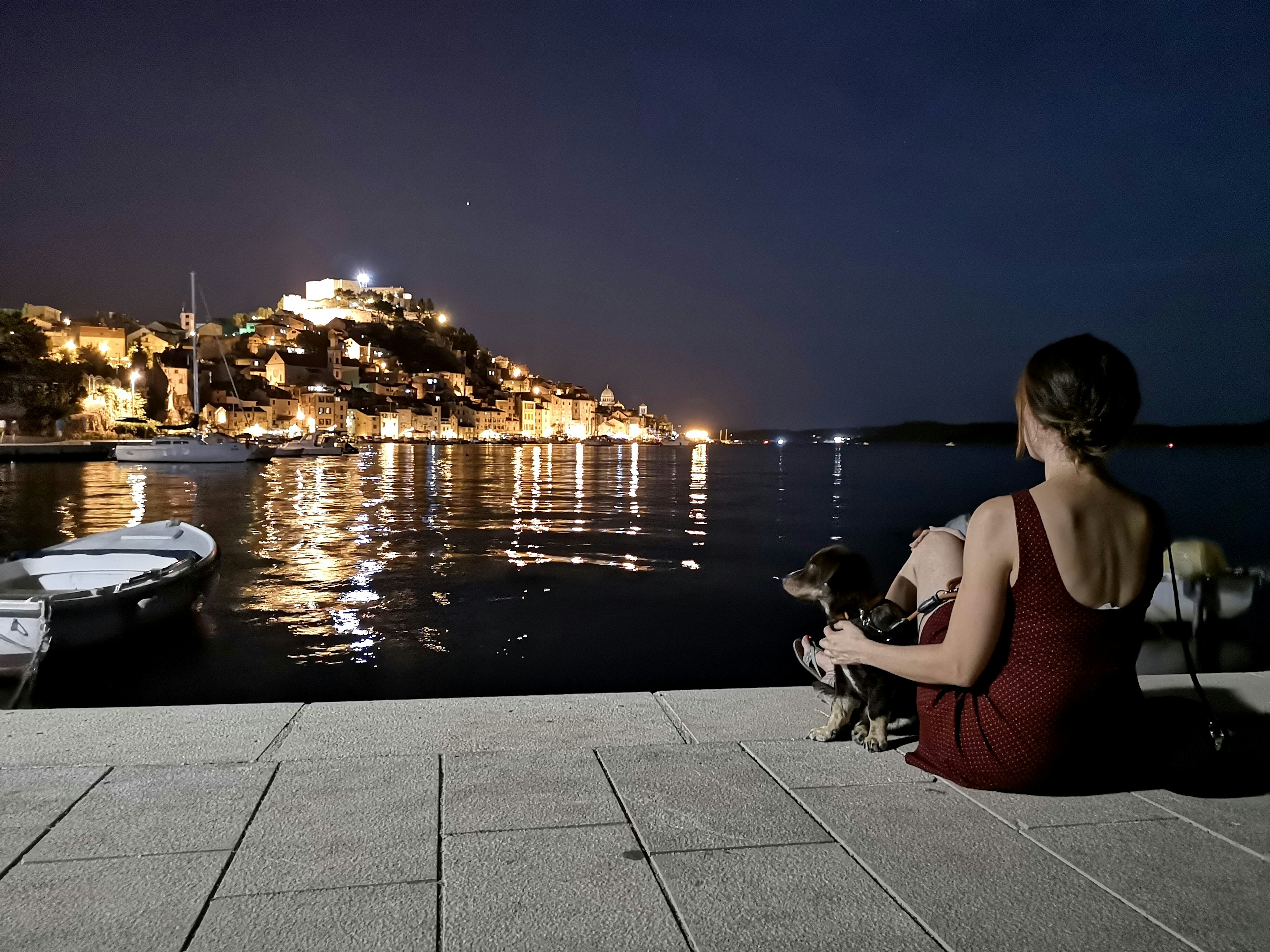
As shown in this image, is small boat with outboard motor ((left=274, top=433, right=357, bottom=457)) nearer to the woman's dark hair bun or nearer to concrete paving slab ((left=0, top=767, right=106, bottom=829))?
concrete paving slab ((left=0, top=767, right=106, bottom=829))

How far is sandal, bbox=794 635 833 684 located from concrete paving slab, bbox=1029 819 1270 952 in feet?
4.76

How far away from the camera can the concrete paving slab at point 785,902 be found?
201 cm

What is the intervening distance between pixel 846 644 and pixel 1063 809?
88 cm

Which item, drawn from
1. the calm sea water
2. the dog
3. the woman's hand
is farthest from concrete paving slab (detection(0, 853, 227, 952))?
the calm sea water

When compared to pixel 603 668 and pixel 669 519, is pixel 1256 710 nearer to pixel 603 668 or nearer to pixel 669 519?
pixel 603 668

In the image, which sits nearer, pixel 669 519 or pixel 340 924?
pixel 340 924

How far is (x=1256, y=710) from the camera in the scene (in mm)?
3783

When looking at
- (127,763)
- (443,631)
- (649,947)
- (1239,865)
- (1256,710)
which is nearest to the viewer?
(649,947)

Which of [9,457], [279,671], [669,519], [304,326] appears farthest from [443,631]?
[304,326]

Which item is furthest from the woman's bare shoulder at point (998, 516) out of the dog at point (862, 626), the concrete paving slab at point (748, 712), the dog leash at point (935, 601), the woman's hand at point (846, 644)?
the concrete paving slab at point (748, 712)

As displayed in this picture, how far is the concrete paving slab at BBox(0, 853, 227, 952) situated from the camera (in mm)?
1962

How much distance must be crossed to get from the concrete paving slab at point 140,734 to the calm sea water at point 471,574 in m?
5.59

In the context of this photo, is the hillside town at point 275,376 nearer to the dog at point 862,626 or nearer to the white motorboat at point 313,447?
the white motorboat at point 313,447

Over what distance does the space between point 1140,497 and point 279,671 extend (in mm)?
9783
